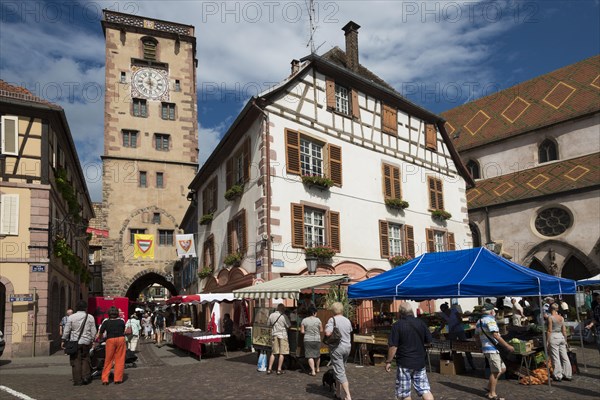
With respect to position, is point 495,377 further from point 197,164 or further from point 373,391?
point 197,164

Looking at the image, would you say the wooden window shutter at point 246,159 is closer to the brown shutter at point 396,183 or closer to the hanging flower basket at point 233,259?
the hanging flower basket at point 233,259

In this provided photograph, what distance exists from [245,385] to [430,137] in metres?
16.9

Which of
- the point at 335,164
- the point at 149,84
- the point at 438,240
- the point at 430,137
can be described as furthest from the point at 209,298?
the point at 149,84

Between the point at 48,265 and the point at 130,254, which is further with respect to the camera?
the point at 130,254

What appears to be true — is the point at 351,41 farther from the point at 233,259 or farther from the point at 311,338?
the point at 311,338

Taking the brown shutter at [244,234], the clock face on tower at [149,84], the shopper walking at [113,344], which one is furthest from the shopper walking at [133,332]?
the clock face on tower at [149,84]

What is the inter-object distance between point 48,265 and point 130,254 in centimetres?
1750

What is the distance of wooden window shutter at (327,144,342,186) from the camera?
62.7 feet

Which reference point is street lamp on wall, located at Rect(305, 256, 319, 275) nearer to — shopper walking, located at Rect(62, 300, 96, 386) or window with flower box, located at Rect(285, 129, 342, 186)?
window with flower box, located at Rect(285, 129, 342, 186)

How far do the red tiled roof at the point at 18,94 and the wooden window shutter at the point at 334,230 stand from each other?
33.7 ft

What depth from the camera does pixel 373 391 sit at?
9.21 metres

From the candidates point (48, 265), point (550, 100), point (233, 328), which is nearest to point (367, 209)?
point (233, 328)

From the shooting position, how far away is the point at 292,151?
18.1m

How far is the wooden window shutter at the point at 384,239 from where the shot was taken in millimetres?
20312
